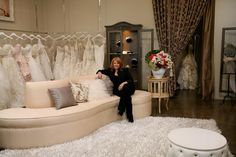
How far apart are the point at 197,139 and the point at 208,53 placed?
383cm

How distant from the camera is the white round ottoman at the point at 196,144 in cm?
218

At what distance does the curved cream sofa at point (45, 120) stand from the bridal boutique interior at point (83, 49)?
1.11m

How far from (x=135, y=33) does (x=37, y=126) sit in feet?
12.7

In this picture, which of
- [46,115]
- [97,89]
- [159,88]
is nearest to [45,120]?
[46,115]

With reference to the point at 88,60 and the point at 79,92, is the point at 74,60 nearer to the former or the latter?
the point at 88,60

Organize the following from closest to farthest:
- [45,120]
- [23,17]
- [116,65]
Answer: [45,120], [116,65], [23,17]

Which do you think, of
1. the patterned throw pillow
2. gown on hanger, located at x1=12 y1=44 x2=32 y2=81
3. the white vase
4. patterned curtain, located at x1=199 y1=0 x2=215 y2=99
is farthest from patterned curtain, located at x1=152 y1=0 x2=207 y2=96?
gown on hanger, located at x1=12 y1=44 x2=32 y2=81

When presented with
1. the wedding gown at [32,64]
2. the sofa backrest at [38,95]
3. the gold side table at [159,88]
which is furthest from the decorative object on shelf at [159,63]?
the wedding gown at [32,64]

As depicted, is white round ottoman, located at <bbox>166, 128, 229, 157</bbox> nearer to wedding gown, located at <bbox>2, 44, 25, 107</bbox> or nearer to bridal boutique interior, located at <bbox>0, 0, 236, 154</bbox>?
bridal boutique interior, located at <bbox>0, 0, 236, 154</bbox>

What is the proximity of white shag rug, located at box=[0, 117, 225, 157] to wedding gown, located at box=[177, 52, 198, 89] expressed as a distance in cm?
326

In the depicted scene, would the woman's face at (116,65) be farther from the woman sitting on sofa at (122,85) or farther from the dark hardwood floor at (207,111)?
the dark hardwood floor at (207,111)

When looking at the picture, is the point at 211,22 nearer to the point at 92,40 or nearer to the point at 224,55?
the point at 224,55

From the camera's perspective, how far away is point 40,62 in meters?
5.11

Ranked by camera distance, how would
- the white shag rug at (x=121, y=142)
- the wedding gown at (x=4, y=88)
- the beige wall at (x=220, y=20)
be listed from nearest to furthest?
the white shag rug at (x=121, y=142), the wedding gown at (x=4, y=88), the beige wall at (x=220, y=20)
